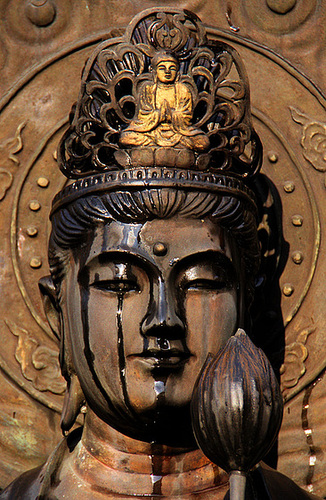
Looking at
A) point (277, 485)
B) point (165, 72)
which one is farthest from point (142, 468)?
point (165, 72)

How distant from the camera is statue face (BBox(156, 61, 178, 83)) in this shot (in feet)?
9.30

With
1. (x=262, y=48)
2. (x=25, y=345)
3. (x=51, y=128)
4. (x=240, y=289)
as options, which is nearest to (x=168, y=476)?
(x=240, y=289)

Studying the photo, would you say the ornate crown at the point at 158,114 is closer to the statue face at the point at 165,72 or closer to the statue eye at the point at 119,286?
the statue face at the point at 165,72

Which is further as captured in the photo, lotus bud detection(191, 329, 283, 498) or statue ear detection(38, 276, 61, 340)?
statue ear detection(38, 276, 61, 340)

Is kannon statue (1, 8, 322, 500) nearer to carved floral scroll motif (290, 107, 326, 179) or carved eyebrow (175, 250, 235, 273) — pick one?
carved eyebrow (175, 250, 235, 273)

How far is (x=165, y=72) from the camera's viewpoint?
284 cm

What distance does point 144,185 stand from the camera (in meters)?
2.76

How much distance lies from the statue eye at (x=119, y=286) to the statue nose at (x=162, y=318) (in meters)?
0.07

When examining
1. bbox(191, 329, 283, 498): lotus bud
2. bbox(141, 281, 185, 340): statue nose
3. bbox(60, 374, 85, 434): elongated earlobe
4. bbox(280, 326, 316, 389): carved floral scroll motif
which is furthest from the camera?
bbox(280, 326, 316, 389): carved floral scroll motif

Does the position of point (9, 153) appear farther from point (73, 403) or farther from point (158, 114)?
point (73, 403)

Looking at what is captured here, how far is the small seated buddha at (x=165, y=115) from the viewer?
2811 mm

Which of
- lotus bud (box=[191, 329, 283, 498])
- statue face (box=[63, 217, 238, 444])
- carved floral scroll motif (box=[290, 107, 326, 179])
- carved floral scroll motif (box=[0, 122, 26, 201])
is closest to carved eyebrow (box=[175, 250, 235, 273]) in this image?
statue face (box=[63, 217, 238, 444])

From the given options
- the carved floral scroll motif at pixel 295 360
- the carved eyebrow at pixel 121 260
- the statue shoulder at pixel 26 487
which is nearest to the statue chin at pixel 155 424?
the statue shoulder at pixel 26 487

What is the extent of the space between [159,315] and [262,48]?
1183mm
